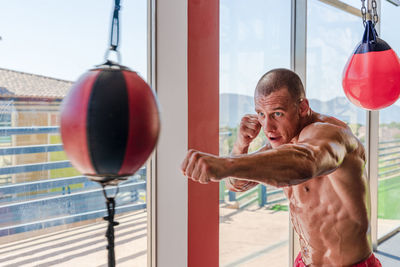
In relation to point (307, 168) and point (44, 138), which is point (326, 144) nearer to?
point (307, 168)

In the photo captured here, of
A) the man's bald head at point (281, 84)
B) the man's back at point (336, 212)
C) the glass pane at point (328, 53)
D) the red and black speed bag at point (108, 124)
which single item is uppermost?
the glass pane at point (328, 53)

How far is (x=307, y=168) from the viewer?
0.89 meters

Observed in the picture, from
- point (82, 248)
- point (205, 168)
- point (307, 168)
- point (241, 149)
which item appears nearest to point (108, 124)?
point (205, 168)

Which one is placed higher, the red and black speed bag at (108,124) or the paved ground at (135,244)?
the red and black speed bag at (108,124)

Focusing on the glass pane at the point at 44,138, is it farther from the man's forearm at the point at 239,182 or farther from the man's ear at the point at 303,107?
the man's ear at the point at 303,107

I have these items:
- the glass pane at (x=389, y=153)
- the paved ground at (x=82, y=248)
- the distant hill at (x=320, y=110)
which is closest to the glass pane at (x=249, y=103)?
the distant hill at (x=320, y=110)

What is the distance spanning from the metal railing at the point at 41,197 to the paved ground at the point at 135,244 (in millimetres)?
77

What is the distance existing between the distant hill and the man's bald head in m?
1.33

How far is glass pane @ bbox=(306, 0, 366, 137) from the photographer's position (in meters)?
3.46

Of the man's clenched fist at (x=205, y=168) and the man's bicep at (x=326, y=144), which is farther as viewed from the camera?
the man's bicep at (x=326, y=144)

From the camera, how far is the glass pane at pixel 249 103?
269cm

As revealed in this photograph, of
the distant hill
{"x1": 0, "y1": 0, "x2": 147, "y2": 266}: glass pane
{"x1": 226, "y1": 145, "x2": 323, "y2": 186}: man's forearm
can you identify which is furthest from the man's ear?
the distant hill

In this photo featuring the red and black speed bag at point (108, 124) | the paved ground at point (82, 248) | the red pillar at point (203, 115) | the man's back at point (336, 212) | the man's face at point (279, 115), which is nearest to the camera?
the red and black speed bag at point (108, 124)

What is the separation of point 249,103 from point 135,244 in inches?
57.3
